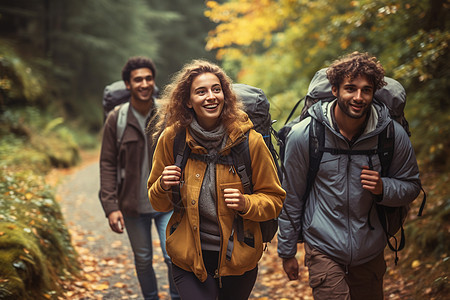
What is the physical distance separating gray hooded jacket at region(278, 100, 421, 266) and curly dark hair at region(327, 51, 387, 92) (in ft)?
0.84

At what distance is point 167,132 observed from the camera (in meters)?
2.94

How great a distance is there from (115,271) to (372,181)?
14.6ft

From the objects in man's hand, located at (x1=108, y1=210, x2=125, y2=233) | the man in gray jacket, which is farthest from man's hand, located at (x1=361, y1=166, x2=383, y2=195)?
man's hand, located at (x1=108, y1=210, x2=125, y2=233)

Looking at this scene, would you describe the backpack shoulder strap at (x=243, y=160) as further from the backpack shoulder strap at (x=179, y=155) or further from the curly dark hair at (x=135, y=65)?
the curly dark hair at (x=135, y=65)

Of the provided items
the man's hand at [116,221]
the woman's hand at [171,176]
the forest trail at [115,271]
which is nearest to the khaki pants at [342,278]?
the woman's hand at [171,176]

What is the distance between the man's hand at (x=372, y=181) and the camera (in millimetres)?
2988

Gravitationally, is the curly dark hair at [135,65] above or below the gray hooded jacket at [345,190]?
above

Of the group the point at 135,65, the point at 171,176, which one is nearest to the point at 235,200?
the point at 171,176

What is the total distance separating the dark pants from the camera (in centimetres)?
285

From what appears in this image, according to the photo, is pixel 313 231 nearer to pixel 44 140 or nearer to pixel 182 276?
pixel 182 276

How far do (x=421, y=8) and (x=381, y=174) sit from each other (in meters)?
3.42

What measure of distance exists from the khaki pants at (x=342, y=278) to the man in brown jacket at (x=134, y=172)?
170 centimetres

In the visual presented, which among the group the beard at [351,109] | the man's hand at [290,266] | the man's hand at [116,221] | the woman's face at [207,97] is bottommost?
the man's hand at [290,266]

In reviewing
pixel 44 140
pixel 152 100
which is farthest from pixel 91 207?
pixel 152 100
